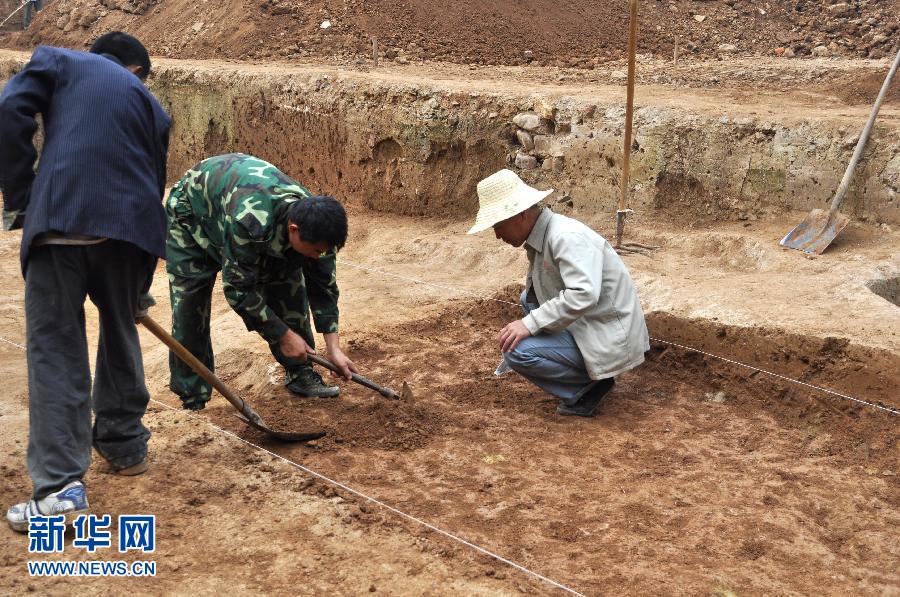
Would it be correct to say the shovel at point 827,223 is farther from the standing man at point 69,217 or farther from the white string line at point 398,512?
the standing man at point 69,217

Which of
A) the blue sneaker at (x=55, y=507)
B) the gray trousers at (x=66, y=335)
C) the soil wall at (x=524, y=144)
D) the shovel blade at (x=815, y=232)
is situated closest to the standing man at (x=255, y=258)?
the gray trousers at (x=66, y=335)

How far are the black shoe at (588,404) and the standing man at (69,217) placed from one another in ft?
7.36

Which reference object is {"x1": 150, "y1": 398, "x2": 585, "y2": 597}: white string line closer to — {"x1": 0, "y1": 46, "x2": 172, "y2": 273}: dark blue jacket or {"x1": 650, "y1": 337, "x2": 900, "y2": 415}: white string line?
{"x1": 0, "y1": 46, "x2": 172, "y2": 273}: dark blue jacket

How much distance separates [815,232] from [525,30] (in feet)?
25.6

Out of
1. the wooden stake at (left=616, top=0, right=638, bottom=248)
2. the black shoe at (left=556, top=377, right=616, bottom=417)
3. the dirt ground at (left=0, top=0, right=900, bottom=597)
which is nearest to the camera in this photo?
the dirt ground at (left=0, top=0, right=900, bottom=597)

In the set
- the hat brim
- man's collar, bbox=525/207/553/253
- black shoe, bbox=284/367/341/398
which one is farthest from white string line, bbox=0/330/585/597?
man's collar, bbox=525/207/553/253

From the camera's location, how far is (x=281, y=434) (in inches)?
163

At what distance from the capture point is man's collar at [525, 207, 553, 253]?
432 centimetres

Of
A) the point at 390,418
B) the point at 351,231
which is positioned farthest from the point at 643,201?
the point at 390,418

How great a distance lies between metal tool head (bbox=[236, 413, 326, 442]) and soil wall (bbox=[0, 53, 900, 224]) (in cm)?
452

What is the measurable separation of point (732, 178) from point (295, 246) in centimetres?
481

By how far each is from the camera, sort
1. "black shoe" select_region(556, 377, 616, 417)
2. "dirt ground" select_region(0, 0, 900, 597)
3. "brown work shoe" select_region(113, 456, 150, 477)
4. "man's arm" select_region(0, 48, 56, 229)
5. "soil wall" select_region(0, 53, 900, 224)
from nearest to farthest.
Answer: "man's arm" select_region(0, 48, 56, 229) < "dirt ground" select_region(0, 0, 900, 597) < "brown work shoe" select_region(113, 456, 150, 477) < "black shoe" select_region(556, 377, 616, 417) < "soil wall" select_region(0, 53, 900, 224)

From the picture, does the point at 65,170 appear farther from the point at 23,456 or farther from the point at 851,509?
the point at 851,509

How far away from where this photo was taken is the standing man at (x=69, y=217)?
307 cm
